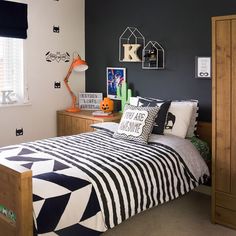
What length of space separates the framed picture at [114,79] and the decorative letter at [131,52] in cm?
21

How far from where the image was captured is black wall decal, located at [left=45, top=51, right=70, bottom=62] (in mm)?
4398

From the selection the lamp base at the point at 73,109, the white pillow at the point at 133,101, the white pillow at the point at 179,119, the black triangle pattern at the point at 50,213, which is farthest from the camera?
the lamp base at the point at 73,109

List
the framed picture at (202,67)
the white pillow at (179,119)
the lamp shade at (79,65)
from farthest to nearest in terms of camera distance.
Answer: the lamp shade at (79,65) < the framed picture at (202,67) < the white pillow at (179,119)

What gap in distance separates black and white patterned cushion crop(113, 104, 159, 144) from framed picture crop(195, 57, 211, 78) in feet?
2.09

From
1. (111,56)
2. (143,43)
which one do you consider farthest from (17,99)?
(143,43)

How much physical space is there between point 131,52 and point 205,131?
4.06 ft

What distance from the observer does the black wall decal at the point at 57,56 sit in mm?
4398

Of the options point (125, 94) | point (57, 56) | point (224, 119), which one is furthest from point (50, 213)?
point (57, 56)

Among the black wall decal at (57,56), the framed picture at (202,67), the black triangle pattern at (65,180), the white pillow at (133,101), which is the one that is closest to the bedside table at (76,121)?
the white pillow at (133,101)

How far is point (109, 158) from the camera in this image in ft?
8.82

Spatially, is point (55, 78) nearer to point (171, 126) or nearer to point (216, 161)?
point (171, 126)

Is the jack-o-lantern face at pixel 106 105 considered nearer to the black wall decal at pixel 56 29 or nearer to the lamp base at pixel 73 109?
the lamp base at pixel 73 109

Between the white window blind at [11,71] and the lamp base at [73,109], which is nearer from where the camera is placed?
the white window blind at [11,71]

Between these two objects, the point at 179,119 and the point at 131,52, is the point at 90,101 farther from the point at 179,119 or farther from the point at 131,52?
the point at 179,119
